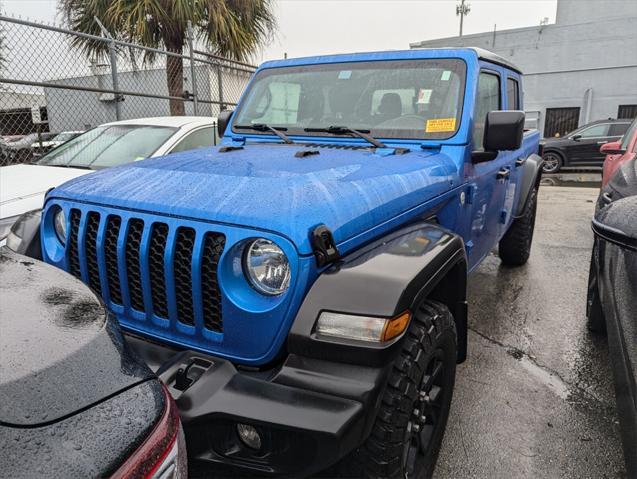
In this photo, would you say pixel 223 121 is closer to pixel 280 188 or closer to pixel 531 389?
pixel 280 188

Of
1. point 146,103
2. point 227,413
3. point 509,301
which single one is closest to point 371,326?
point 227,413

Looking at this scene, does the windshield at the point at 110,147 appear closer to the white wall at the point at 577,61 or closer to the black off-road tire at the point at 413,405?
the black off-road tire at the point at 413,405

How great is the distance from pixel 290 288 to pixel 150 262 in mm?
595

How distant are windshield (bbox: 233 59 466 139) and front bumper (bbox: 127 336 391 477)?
1.75 meters

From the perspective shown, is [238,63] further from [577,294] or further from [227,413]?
[227,413]

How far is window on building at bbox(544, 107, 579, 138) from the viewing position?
63.3 feet

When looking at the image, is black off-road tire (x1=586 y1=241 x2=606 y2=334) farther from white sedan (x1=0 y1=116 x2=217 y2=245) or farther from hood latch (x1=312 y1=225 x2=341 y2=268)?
white sedan (x1=0 y1=116 x2=217 y2=245)

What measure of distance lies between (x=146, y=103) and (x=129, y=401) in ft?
37.6

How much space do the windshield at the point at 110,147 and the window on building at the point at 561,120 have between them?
18740 mm

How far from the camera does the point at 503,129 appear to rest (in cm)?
268

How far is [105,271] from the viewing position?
6.34 ft

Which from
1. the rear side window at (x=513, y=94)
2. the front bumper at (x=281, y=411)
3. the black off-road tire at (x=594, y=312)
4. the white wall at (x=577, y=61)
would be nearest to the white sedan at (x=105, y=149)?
the rear side window at (x=513, y=94)

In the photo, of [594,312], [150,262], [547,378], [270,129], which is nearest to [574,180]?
[594,312]

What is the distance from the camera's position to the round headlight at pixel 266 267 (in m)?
1.62
